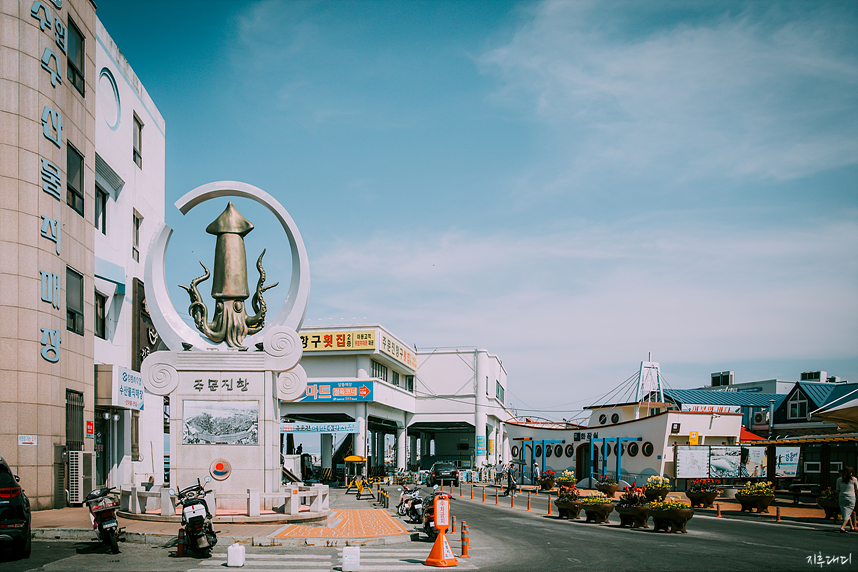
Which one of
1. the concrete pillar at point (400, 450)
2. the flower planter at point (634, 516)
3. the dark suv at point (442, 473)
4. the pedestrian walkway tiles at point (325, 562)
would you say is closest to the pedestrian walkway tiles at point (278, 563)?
the pedestrian walkway tiles at point (325, 562)

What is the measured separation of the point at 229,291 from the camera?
2083 cm

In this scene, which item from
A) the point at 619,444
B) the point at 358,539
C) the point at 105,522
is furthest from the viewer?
the point at 619,444

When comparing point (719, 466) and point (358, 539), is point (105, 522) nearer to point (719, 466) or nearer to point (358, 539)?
point (358, 539)

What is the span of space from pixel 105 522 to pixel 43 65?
15.8 meters

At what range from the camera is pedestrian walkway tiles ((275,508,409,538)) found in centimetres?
1614

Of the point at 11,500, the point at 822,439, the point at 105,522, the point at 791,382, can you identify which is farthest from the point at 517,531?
the point at 791,382

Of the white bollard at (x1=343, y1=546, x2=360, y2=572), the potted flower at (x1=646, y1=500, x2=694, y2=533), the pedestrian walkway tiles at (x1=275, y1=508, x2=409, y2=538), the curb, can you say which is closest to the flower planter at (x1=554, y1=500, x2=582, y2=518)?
the potted flower at (x1=646, y1=500, x2=694, y2=533)

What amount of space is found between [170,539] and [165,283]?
847 centimetres

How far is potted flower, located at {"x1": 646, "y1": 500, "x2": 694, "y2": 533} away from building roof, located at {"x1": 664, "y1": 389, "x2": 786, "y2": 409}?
4036cm

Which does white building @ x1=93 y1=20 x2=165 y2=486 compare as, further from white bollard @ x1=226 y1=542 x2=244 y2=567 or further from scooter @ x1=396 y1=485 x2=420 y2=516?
white bollard @ x1=226 y1=542 x2=244 y2=567

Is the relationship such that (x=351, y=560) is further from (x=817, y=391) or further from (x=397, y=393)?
(x=817, y=391)

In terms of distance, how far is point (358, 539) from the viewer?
1562 centimetres

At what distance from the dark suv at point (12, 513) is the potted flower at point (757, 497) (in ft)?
77.8

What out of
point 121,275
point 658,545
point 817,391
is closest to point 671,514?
point 658,545
